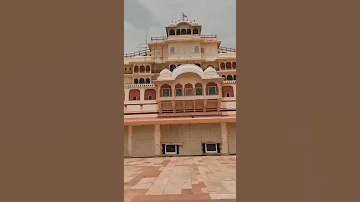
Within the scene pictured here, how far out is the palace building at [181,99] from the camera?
14445mm

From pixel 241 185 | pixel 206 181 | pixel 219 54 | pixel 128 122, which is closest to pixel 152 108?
pixel 128 122

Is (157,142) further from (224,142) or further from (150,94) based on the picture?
(150,94)

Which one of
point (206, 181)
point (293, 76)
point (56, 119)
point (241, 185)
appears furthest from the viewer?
point (206, 181)

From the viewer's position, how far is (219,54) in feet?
68.2

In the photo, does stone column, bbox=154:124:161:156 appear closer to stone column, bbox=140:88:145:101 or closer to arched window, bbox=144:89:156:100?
stone column, bbox=140:88:145:101

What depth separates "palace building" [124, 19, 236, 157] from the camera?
1445cm

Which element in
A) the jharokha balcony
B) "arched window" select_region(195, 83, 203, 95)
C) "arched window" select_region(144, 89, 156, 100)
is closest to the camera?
the jharokha balcony

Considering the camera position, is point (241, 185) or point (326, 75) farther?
point (241, 185)

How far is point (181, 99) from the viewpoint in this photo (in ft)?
52.9

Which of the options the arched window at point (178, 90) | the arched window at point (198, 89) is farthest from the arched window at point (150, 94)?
the arched window at point (198, 89)

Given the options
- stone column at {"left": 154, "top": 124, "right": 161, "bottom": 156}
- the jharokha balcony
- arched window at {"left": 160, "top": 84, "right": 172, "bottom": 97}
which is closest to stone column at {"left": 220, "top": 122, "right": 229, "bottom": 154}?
the jharokha balcony

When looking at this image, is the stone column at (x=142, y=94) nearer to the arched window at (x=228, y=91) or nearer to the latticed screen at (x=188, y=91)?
the latticed screen at (x=188, y=91)

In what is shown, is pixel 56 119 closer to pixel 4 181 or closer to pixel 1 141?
pixel 1 141

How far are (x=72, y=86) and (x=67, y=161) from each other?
375mm
